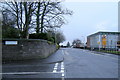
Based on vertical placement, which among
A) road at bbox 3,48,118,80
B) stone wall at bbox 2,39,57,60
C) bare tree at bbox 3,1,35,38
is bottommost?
road at bbox 3,48,118,80

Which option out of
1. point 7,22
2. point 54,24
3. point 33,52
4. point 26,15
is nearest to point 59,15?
point 54,24

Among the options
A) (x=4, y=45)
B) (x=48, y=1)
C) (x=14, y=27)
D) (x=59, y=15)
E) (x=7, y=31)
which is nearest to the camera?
(x=4, y=45)

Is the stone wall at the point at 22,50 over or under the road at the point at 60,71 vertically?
over

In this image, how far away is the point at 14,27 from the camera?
65.6 feet

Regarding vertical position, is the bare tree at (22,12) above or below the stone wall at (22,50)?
above

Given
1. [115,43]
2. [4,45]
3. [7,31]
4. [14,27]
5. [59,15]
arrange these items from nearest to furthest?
1. [4,45]
2. [7,31]
3. [14,27]
4. [59,15]
5. [115,43]

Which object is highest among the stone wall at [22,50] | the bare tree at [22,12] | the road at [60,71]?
the bare tree at [22,12]

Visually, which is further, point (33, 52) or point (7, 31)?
point (7, 31)

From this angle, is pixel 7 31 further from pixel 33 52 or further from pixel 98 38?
pixel 98 38

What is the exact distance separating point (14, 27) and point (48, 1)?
6.44 metres

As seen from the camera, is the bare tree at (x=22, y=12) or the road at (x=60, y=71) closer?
the road at (x=60, y=71)

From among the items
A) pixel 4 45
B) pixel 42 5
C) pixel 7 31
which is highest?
pixel 42 5

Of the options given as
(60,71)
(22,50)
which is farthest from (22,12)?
(60,71)

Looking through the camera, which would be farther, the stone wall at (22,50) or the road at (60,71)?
the stone wall at (22,50)
